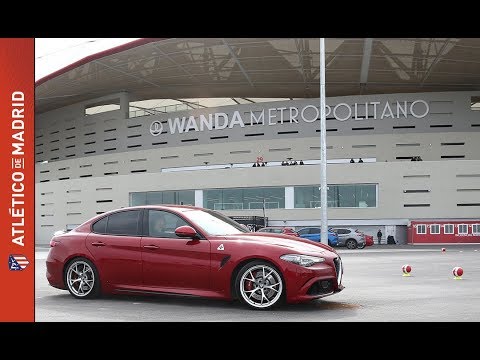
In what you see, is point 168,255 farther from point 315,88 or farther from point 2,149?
point 315,88

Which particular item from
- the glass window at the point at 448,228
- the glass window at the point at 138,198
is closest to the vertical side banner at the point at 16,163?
the glass window at the point at 448,228

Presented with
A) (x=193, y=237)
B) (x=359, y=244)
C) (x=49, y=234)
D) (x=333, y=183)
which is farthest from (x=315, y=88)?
(x=193, y=237)

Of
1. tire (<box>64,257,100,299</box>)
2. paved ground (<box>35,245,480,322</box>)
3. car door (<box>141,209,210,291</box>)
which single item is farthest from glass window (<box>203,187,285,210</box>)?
car door (<box>141,209,210,291</box>)

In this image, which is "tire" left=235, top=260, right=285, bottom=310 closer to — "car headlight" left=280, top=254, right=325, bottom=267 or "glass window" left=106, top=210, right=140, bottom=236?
"car headlight" left=280, top=254, right=325, bottom=267

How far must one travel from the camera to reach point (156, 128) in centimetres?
5359

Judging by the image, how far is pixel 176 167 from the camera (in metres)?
51.9

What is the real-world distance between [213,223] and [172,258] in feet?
2.97

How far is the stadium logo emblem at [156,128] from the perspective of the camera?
53.5 m

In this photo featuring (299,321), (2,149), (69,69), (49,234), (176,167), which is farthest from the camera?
(49,234)

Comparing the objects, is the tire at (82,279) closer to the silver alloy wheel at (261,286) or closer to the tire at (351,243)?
the silver alloy wheel at (261,286)

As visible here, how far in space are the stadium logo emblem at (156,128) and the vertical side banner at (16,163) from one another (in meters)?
46.9

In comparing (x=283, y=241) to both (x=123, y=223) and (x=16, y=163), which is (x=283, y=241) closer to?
(x=123, y=223)
